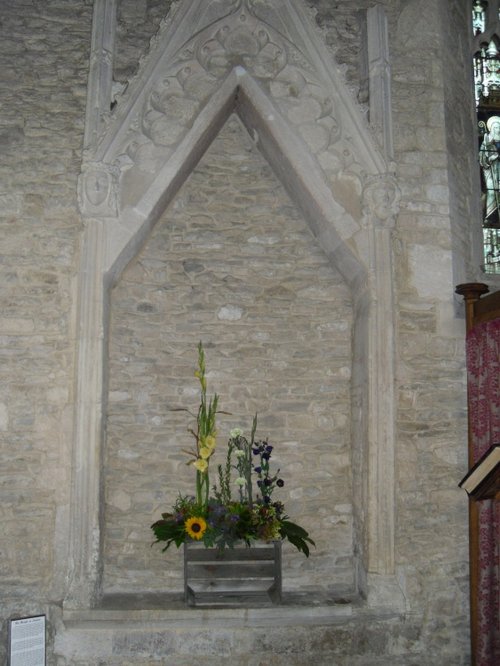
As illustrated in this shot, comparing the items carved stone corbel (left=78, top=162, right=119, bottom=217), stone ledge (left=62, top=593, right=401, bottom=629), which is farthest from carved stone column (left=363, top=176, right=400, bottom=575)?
carved stone corbel (left=78, top=162, right=119, bottom=217)

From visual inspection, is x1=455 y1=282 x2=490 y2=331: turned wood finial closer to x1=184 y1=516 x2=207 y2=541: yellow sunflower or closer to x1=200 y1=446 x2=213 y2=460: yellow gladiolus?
x1=200 y1=446 x2=213 y2=460: yellow gladiolus

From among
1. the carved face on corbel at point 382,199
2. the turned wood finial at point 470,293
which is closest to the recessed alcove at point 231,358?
the carved face on corbel at point 382,199

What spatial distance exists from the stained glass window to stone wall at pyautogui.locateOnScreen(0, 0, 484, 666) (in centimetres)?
34

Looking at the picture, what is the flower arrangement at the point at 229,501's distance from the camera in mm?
3584

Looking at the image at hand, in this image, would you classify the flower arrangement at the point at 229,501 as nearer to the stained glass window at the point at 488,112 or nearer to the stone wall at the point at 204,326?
the stone wall at the point at 204,326

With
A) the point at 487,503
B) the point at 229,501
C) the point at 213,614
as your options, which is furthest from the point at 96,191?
the point at 487,503

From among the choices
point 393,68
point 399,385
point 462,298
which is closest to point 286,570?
point 399,385

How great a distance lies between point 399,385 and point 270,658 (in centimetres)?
179

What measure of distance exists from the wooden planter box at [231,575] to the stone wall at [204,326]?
215mm

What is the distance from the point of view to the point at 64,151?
12.6 feet

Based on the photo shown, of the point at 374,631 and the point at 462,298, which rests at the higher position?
the point at 462,298

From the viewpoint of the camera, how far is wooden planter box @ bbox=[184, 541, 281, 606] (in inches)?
139

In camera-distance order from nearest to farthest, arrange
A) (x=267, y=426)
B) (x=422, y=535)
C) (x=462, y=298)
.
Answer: (x=422, y=535) < (x=462, y=298) < (x=267, y=426)

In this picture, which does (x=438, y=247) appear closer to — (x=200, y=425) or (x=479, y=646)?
(x=200, y=425)
